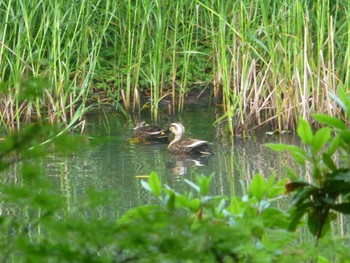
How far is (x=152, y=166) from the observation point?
8.45 metres

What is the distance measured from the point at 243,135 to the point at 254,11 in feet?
4.88

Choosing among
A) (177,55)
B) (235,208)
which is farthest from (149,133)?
(235,208)

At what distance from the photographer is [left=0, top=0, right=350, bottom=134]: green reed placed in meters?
9.30

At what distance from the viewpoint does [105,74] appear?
11.7 meters

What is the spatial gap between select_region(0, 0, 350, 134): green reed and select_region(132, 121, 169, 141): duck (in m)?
0.49

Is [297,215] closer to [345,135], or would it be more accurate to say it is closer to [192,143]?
[345,135]

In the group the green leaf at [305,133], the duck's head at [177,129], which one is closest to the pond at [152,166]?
the duck's head at [177,129]

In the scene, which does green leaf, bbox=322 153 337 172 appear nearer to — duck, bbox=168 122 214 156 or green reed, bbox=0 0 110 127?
duck, bbox=168 122 214 156

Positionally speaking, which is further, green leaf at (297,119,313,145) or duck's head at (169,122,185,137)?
duck's head at (169,122,185,137)

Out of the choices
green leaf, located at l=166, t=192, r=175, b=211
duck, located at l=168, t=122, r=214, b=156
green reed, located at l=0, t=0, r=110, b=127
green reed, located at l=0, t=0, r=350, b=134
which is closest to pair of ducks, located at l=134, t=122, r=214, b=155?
duck, located at l=168, t=122, r=214, b=156

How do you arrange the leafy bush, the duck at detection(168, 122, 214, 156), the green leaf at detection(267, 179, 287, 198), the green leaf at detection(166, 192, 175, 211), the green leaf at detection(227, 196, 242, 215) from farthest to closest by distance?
the duck at detection(168, 122, 214, 156)
the green leaf at detection(267, 179, 287, 198)
the green leaf at detection(227, 196, 242, 215)
the leafy bush
the green leaf at detection(166, 192, 175, 211)

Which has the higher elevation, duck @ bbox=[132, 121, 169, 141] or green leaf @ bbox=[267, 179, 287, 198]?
green leaf @ bbox=[267, 179, 287, 198]

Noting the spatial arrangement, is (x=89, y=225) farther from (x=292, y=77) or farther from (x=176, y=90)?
(x=176, y=90)

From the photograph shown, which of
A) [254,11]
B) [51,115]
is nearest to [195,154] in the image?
[51,115]
